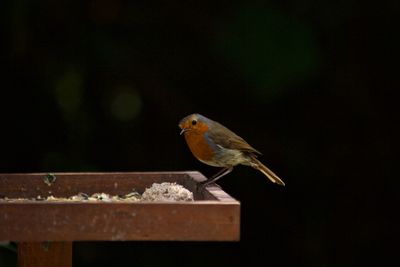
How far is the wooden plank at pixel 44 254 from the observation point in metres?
3.37

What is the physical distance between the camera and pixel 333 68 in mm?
5016

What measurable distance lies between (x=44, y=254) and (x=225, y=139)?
113 centimetres

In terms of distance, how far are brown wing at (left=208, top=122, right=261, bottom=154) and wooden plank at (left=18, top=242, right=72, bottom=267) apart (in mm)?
1044

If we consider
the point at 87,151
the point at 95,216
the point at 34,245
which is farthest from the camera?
the point at 87,151

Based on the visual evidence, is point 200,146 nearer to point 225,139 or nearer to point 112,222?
point 225,139

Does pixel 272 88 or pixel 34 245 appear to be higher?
pixel 272 88

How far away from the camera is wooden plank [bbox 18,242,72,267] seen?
3369 mm

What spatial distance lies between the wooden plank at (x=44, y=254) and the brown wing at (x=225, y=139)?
3.43ft

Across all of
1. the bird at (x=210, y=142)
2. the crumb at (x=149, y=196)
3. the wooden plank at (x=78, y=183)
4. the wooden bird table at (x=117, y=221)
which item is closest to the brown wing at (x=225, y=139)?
the bird at (x=210, y=142)

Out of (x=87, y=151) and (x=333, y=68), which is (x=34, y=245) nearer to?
(x=87, y=151)

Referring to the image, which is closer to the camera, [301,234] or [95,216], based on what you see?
[95,216]

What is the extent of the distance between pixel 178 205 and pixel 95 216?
26cm

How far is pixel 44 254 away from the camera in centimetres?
337

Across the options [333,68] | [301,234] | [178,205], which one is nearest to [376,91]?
[333,68]
